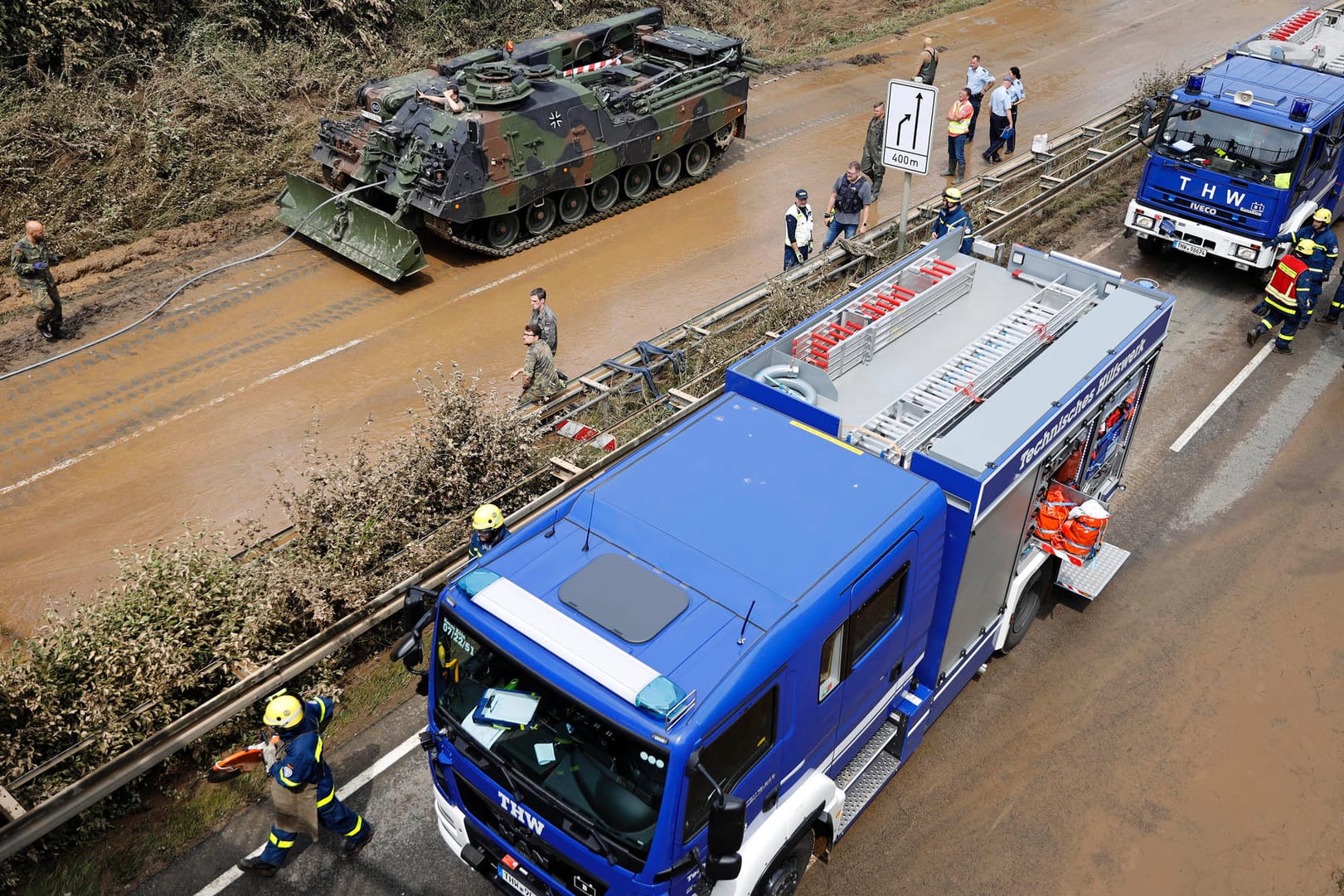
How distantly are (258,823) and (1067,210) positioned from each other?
13085 millimetres

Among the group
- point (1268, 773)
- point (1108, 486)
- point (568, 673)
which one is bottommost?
point (1268, 773)

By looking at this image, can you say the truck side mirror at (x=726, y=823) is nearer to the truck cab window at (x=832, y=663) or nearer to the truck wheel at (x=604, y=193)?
the truck cab window at (x=832, y=663)

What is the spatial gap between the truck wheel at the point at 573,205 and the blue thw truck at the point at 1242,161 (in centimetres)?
740

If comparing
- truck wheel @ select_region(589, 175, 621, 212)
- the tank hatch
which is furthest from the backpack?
the tank hatch

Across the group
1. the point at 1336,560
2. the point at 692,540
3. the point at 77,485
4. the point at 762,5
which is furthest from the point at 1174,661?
the point at 762,5

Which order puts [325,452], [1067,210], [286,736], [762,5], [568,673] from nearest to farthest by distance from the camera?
[568,673]
[286,736]
[325,452]
[1067,210]
[762,5]

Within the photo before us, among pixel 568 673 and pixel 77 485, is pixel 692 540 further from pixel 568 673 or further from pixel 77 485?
pixel 77 485

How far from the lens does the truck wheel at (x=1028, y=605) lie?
26.2 ft

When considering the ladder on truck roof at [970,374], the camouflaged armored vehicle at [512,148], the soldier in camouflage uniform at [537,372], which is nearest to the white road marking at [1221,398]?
the ladder on truck roof at [970,374]

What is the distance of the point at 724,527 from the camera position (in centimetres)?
571

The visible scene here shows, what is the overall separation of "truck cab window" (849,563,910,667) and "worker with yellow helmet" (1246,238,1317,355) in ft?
27.6

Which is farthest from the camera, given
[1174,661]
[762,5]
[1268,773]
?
[762,5]

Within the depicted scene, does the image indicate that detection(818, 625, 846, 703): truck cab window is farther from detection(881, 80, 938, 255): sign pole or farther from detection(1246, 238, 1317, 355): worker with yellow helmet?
detection(1246, 238, 1317, 355): worker with yellow helmet

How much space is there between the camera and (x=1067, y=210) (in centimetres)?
1495
